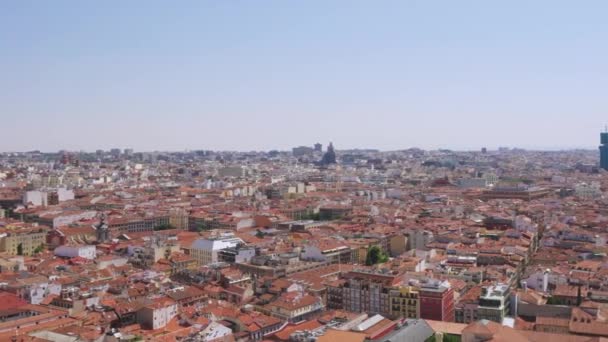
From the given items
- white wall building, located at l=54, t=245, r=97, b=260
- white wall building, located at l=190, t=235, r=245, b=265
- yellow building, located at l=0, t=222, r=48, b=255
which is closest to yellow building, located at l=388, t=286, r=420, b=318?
white wall building, located at l=190, t=235, r=245, b=265

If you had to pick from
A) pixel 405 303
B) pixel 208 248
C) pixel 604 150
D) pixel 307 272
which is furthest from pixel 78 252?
pixel 604 150

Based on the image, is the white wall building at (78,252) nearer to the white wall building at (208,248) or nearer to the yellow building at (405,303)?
the white wall building at (208,248)

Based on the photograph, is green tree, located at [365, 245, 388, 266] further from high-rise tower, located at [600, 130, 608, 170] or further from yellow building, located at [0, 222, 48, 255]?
high-rise tower, located at [600, 130, 608, 170]

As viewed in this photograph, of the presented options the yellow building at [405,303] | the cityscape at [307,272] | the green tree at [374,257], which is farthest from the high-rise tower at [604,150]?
the yellow building at [405,303]

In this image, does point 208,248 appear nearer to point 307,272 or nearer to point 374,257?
point 307,272

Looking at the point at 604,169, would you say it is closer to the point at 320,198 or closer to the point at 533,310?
the point at 320,198
